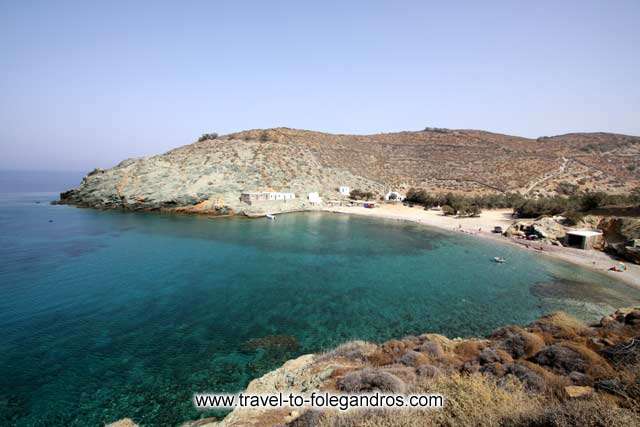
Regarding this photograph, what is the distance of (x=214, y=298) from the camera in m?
20.6

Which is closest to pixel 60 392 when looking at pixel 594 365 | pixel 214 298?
pixel 214 298

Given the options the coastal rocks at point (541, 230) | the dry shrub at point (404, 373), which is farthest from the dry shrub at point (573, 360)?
the coastal rocks at point (541, 230)

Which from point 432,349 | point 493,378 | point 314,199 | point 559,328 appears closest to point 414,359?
point 432,349

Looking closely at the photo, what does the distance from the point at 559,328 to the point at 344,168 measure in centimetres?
7292

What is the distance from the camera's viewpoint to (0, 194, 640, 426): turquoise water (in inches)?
485

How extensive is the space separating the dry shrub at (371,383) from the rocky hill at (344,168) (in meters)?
49.1

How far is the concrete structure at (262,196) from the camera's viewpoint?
187 feet

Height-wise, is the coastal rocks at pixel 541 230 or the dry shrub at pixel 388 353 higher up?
the coastal rocks at pixel 541 230

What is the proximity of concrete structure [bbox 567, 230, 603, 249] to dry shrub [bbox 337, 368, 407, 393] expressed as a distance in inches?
1490

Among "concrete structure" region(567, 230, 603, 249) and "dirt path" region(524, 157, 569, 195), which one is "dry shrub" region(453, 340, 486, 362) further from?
"dirt path" region(524, 157, 569, 195)

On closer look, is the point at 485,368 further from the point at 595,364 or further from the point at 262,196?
the point at 262,196

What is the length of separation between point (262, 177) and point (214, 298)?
47669 mm

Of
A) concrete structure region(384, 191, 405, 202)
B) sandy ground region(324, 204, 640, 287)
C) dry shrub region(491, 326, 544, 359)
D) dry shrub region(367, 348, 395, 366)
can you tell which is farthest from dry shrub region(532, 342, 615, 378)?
concrete structure region(384, 191, 405, 202)

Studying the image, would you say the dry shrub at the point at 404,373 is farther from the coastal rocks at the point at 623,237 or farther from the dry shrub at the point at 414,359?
the coastal rocks at the point at 623,237
